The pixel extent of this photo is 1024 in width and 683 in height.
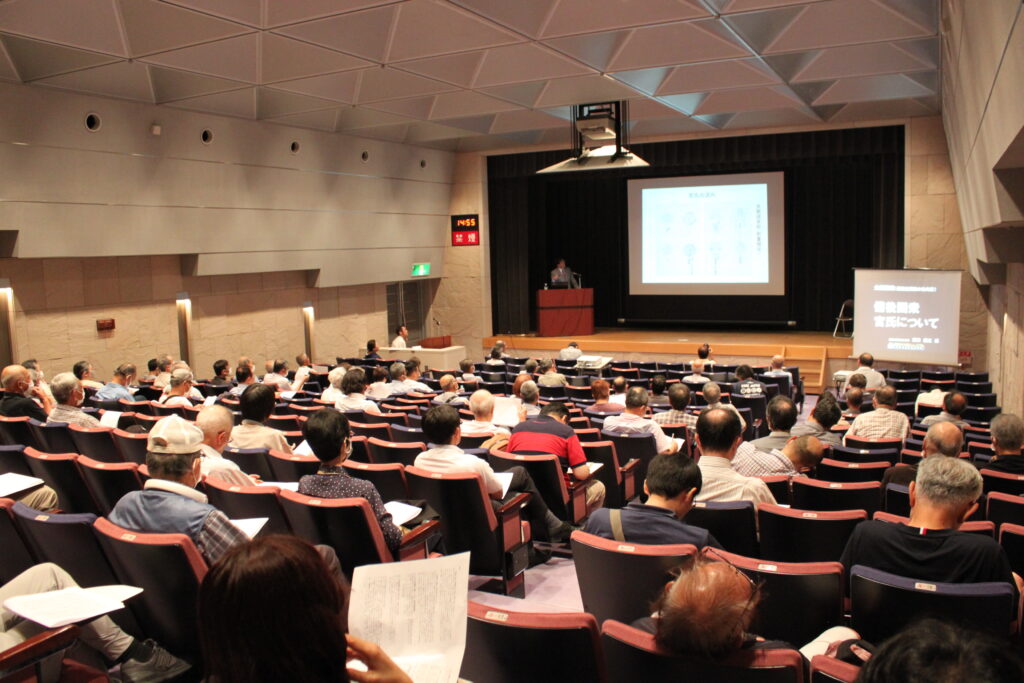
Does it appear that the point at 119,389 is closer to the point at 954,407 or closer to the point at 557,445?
the point at 557,445

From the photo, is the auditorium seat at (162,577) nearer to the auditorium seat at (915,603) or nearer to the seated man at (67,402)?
the auditorium seat at (915,603)

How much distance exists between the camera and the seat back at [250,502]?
12.5 ft

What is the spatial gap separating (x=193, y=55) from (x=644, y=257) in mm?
12149

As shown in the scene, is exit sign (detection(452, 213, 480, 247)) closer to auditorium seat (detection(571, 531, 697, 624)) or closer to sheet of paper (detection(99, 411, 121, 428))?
sheet of paper (detection(99, 411, 121, 428))

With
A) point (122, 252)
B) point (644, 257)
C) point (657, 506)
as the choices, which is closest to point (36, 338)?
point (122, 252)

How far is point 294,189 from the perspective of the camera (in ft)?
48.0

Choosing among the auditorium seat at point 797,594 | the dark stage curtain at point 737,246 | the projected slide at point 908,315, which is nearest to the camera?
the auditorium seat at point 797,594

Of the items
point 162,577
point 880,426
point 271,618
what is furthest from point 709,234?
point 271,618

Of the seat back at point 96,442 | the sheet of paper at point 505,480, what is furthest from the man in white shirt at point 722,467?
the seat back at point 96,442

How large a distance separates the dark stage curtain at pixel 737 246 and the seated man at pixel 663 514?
564 inches

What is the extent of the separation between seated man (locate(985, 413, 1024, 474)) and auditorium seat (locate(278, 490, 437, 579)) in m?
3.59

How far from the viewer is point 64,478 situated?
4715 millimetres

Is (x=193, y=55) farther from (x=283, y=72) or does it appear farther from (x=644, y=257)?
(x=644, y=257)

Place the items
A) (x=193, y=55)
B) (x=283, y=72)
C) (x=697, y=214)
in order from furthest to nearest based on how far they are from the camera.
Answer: (x=697, y=214) → (x=283, y=72) → (x=193, y=55)
